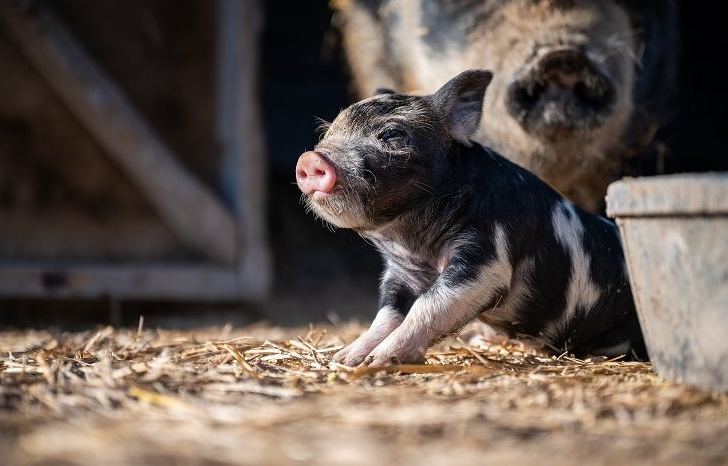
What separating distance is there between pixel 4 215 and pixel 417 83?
2.27 metres

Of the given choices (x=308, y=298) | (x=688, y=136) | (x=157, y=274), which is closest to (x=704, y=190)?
(x=157, y=274)

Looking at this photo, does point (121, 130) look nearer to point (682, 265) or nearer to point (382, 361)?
point (382, 361)

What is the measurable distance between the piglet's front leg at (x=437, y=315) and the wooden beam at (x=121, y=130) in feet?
8.69

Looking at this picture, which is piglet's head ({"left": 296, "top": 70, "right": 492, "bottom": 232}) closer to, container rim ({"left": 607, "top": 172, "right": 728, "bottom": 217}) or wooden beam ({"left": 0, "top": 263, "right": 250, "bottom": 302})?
container rim ({"left": 607, "top": 172, "right": 728, "bottom": 217})

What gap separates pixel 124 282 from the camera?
4707 millimetres

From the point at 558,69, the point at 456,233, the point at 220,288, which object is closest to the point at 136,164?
the point at 220,288

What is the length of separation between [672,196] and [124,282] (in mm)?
3419

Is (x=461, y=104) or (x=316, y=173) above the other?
(x=461, y=104)

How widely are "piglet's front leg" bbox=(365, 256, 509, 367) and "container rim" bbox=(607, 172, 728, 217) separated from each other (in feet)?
1.41

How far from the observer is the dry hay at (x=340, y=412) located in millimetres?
1406

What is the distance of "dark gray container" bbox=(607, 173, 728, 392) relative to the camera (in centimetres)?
183

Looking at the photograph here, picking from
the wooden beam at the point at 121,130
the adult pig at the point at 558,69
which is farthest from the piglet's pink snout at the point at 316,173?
the wooden beam at the point at 121,130

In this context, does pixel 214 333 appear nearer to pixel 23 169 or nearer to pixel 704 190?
pixel 23 169

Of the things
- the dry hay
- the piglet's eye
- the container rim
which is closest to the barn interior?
the dry hay
